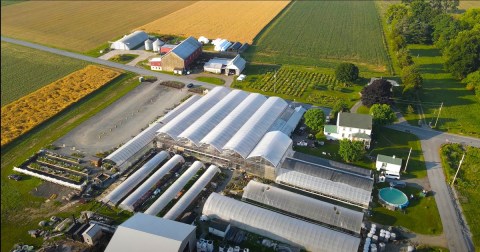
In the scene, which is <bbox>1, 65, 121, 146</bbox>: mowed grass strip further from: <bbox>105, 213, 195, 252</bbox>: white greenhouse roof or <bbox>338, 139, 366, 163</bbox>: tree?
<bbox>338, 139, 366, 163</bbox>: tree

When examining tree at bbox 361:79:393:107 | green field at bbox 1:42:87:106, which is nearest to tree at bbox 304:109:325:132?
tree at bbox 361:79:393:107

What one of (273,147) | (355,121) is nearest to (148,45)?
(273,147)

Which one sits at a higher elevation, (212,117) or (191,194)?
(212,117)

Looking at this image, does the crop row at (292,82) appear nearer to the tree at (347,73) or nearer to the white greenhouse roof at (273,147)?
the tree at (347,73)

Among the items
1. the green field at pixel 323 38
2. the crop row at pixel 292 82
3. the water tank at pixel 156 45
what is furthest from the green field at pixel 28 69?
the green field at pixel 323 38

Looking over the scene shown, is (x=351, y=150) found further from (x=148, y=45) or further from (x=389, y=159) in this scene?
(x=148, y=45)
